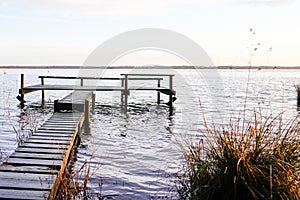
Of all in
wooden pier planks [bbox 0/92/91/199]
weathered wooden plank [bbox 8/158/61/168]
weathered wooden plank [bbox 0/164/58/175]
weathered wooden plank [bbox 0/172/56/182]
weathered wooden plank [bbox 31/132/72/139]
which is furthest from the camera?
weathered wooden plank [bbox 31/132/72/139]

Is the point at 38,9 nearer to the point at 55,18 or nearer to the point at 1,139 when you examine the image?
the point at 55,18

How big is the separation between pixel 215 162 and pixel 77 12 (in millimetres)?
17892

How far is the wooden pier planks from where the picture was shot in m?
4.30

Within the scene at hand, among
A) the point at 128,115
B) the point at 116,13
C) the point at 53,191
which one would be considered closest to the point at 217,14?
the point at 128,115

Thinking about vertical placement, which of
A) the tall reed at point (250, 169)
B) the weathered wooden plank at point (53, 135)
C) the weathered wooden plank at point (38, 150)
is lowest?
the weathered wooden plank at point (53, 135)

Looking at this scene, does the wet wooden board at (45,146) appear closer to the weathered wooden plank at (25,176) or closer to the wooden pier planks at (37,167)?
the wooden pier planks at (37,167)

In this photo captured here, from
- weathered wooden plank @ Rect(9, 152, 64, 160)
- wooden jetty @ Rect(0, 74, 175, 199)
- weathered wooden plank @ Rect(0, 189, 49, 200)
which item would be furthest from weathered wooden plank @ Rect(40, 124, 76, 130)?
weathered wooden plank @ Rect(0, 189, 49, 200)

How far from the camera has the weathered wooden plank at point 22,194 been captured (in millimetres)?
4098

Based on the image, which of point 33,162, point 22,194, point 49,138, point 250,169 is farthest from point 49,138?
point 250,169

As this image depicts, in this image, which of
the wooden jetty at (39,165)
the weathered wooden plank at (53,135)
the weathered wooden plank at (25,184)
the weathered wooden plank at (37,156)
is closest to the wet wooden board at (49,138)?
the wooden jetty at (39,165)

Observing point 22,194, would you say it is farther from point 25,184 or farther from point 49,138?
point 49,138

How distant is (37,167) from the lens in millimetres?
5340

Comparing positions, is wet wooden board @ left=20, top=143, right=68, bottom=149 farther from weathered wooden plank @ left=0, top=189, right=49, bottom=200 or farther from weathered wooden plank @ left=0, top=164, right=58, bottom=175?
weathered wooden plank @ left=0, top=189, right=49, bottom=200

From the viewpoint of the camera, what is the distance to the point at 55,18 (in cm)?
2256
